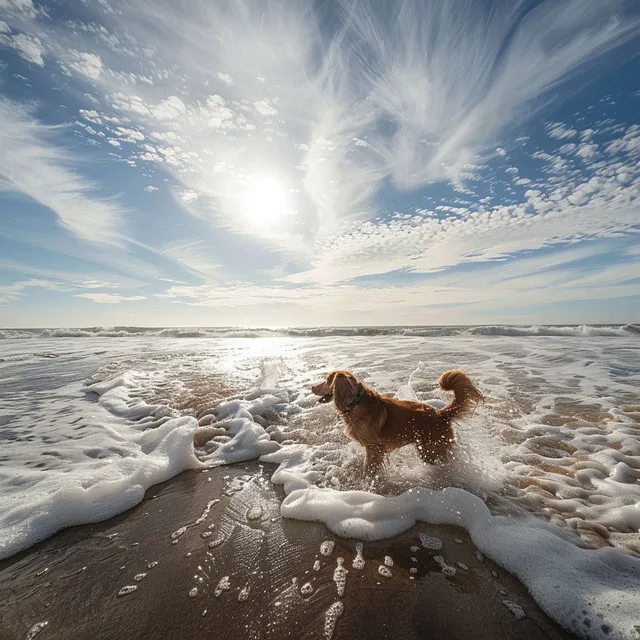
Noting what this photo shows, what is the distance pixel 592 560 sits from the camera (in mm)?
2020

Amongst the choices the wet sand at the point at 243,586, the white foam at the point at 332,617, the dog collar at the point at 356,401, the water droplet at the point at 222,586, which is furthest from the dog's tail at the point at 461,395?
the water droplet at the point at 222,586

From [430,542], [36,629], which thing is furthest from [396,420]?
[36,629]

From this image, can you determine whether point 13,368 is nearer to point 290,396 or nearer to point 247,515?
point 290,396

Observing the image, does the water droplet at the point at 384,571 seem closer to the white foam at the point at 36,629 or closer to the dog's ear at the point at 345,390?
the dog's ear at the point at 345,390

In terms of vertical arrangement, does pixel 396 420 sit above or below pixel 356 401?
below

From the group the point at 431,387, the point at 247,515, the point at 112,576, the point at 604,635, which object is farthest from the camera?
the point at 431,387

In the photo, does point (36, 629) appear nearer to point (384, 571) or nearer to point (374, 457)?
point (384, 571)

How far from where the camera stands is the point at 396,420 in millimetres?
3473

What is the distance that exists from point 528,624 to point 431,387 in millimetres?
4999

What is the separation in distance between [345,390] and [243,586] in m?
2.03

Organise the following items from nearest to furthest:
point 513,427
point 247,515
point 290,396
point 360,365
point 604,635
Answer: point 604,635, point 247,515, point 513,427, point 290,396, point 360,365

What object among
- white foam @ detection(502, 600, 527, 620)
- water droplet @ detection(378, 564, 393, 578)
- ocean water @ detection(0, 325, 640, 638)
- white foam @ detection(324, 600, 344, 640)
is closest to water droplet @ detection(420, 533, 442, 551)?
ocean water @ detection(0, 325, 640, 638)

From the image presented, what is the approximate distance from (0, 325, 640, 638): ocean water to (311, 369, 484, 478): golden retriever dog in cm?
20

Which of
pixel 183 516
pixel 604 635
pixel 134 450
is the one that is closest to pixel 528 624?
pixel 604 635
